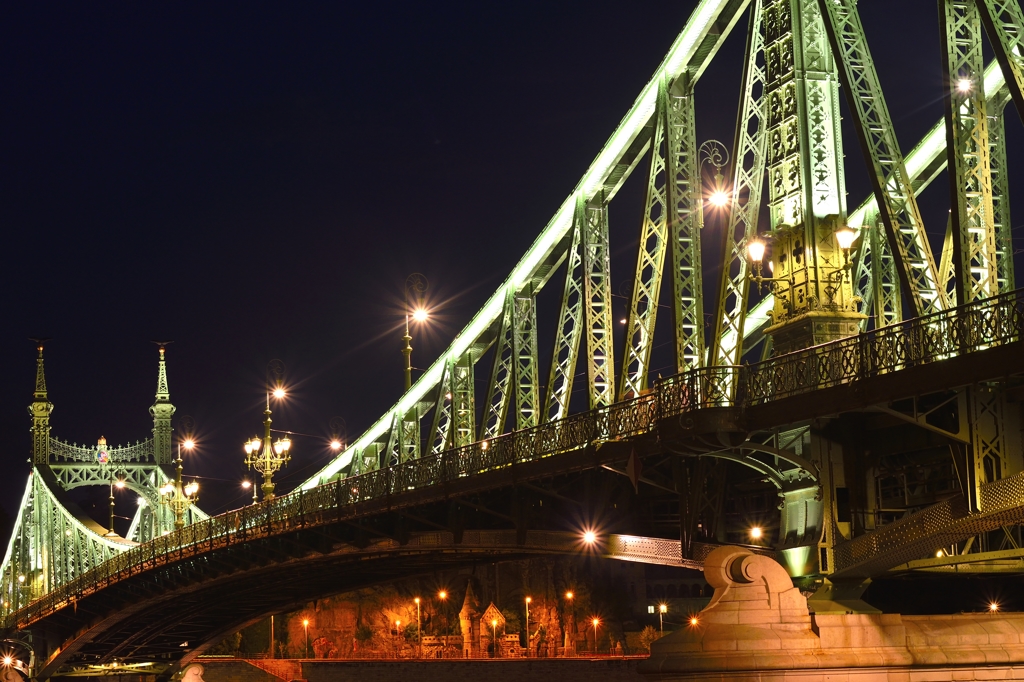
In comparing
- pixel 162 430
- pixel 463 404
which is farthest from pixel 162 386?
pixel 463 404

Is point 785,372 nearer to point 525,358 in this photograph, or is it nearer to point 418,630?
point 525,358

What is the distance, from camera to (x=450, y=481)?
122ft

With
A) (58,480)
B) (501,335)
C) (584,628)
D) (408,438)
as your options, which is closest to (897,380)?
(501,335)

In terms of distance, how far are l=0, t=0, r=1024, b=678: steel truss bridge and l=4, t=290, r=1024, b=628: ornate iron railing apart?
0.06 meters

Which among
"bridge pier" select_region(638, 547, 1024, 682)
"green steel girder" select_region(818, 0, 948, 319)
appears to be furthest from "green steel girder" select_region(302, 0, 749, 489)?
"bridge pier" select_region(638, 547, 1024, 682)

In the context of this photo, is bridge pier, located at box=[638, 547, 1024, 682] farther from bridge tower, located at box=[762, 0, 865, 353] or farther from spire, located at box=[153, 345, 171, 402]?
spire, located at box=[153, 345, 171, 402]

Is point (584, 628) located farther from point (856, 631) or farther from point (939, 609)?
point (856, 631)

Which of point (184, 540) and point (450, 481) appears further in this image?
point (184, 540)

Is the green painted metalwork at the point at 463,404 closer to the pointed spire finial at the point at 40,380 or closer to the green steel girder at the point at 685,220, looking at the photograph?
the green steel girder at the point at 685,220

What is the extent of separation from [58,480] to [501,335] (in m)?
68.6

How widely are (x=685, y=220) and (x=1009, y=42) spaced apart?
10.8 metres

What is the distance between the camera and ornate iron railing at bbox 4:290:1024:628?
20.8 meters

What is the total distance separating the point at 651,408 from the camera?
28.3 meters

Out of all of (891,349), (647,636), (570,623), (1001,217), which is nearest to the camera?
(891,349)
